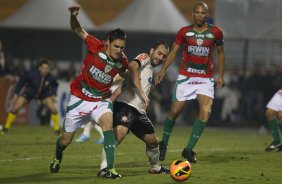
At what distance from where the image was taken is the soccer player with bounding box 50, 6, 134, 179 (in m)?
12.5

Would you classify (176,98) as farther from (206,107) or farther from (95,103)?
(95,103)

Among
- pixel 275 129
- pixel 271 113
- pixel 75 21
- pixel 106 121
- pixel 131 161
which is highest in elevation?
pixel 75 21

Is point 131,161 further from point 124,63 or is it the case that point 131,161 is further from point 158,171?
point 124,63

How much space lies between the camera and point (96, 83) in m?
12.7

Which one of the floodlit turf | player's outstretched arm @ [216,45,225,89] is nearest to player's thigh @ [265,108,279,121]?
the floodlit turf

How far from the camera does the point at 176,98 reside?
15.8 m

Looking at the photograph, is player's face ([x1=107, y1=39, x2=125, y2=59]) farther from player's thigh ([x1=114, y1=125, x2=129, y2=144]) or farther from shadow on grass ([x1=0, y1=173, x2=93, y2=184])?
shadow on grass ([x1=0, y1=173, x2=93, y2=184])

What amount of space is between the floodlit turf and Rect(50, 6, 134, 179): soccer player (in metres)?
0.75

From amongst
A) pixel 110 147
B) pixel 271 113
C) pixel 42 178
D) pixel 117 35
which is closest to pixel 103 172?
pixel 110 147

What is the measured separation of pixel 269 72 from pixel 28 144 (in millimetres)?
13228

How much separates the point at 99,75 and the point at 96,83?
13 centimetres

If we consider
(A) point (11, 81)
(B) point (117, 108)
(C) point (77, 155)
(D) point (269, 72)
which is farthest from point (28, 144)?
(D) point (269, 72)

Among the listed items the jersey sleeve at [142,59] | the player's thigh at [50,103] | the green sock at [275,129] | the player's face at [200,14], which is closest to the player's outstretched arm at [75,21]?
the jersey sleeve at [142,59]

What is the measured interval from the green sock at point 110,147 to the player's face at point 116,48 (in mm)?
1067
